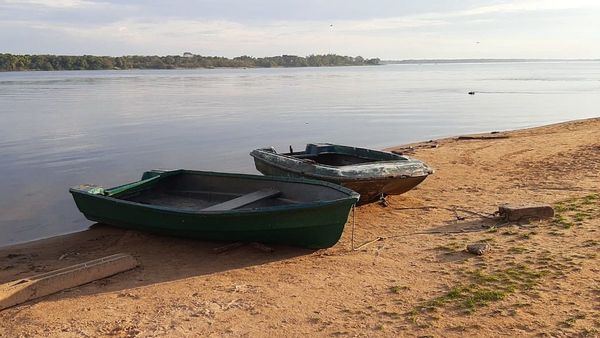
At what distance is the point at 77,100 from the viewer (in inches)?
1473

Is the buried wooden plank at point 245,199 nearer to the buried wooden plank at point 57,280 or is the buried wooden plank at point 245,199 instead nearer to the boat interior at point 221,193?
the boat interior at point 221,193

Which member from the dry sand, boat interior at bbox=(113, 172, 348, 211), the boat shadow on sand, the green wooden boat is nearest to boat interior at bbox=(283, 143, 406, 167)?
the dry sand

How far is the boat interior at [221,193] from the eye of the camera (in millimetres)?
7944

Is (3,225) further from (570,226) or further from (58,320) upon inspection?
(570,226)

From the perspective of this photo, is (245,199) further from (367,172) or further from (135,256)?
(367,172)

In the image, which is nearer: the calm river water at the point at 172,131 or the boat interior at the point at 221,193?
the boat interior at the point at 221,193

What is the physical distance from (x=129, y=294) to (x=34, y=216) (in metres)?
5.56

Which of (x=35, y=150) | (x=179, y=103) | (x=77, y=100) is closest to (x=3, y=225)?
(x=35, y=150)

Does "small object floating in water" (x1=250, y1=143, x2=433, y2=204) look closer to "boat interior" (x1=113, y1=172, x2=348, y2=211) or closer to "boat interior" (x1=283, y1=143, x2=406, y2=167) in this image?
"boat interior" (x1=283, y1=143, x2=406, y2=167)

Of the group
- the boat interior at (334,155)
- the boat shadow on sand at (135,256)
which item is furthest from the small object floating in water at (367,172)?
the boat shadow on sand at (135,256)

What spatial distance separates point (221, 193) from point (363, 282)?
155 inches

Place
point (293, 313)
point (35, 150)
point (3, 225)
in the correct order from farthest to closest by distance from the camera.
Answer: point (35, 150)
point (3, 225)
point (293, 313)

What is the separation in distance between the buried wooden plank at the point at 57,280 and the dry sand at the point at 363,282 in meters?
0.10

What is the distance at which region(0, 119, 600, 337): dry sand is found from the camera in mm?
5004
